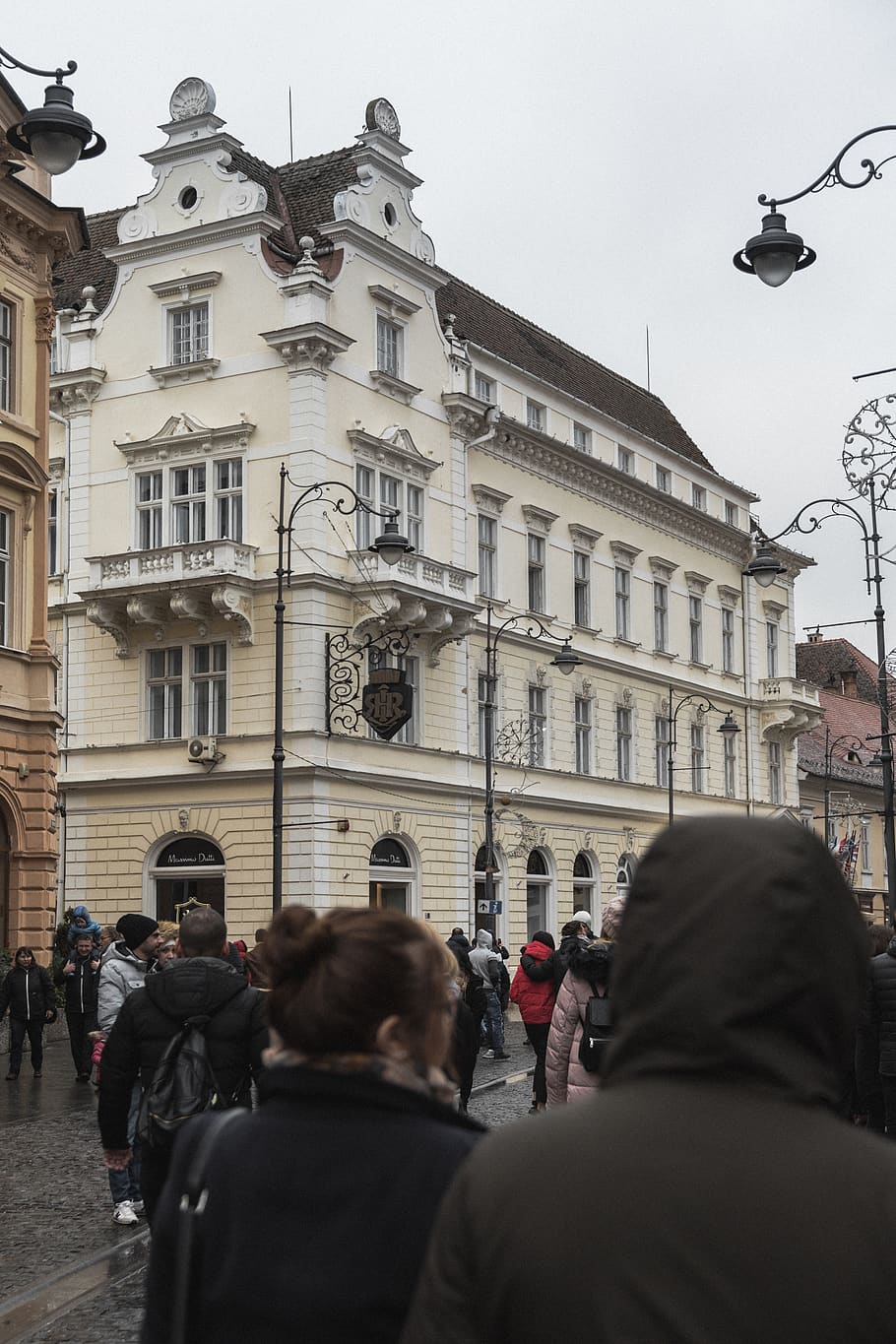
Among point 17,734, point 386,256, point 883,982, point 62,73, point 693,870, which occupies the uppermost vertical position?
point 386,256

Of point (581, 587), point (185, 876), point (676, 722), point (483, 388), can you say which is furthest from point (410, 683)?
point (676, 722)

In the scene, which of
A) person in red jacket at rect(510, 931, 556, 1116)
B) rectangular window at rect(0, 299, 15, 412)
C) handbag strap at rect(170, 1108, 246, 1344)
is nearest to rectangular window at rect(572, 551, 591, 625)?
rectangular window at rect(0, 299, 15, 412)

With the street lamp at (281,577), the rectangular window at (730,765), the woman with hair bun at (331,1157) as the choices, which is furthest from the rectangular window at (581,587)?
the woman with hair bun at (331,1157)

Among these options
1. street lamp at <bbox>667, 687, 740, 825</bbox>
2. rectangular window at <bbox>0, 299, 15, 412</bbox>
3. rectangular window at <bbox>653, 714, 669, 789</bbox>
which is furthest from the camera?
rectangular window at <bbox>653, 714, 669, 789</bbox>

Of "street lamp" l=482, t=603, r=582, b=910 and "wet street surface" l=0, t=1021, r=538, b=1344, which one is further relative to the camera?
"street lamp" l=482, t=603, r=582, b=910

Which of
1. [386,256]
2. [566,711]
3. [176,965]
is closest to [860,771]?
[566,711]

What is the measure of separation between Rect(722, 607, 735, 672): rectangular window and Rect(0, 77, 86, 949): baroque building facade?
30.9 metres

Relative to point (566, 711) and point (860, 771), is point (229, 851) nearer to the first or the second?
point (566, 711)

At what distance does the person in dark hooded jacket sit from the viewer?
2117 millimetres

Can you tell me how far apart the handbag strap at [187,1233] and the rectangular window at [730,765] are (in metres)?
50.9

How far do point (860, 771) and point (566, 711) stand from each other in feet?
90.2

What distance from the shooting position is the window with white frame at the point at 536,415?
147 feet

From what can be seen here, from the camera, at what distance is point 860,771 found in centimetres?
6906

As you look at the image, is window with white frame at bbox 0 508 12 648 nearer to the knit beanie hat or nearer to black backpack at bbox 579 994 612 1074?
the knit beanie hat
